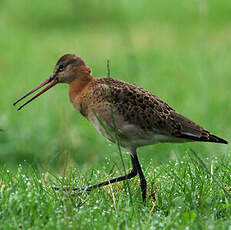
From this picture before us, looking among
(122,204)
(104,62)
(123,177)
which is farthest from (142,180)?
(104,62)

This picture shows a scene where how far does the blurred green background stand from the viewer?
8547 mm

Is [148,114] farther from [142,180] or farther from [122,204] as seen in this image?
[122,204]

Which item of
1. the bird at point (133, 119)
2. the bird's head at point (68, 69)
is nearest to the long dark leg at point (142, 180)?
the bird at point (133, 119)

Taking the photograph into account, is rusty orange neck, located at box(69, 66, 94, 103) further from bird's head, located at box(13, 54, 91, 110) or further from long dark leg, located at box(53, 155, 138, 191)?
long dark leg, located at box(53, 155, 138, 191)

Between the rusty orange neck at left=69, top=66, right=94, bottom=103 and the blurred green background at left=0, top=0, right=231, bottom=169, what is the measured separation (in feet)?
2.05

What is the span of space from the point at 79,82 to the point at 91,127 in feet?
14.5

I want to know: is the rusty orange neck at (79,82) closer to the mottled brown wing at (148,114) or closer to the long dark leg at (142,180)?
the mottled brown wing at (148,114)

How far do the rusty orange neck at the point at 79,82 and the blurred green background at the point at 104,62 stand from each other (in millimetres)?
624

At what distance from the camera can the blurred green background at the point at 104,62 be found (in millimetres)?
8547

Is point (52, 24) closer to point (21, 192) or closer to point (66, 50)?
point (66, 50)

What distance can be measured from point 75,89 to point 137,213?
160 centimetres

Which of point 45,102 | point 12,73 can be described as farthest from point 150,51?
point 45,102

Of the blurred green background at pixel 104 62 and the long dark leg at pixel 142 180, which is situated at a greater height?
the blurred green background at pixel 104 62

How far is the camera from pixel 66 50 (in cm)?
1428
